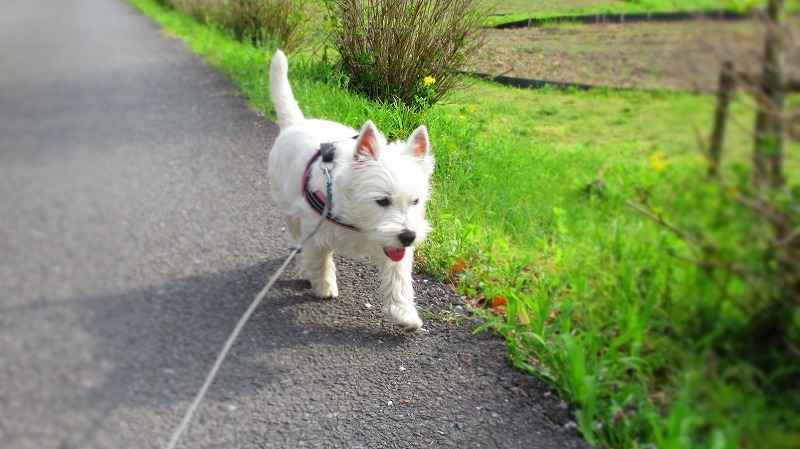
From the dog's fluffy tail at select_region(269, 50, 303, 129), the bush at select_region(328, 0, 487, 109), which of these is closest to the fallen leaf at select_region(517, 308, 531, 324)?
the dog's fluffy tail at select_region(269, 50, 303, 129)

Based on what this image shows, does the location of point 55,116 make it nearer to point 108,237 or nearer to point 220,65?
point 108,237

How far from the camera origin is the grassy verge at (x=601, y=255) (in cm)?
184

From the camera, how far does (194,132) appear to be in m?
6.84

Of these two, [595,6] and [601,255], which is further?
[595,6]

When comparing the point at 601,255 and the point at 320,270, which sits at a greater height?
the point at 601,255

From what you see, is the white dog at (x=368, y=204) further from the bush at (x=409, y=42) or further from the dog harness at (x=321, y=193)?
the bush at (x=409, y=42)

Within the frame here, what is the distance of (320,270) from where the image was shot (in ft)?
12.9

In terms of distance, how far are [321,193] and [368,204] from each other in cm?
43

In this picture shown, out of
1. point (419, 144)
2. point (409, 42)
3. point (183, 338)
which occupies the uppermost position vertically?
point (409, 42)

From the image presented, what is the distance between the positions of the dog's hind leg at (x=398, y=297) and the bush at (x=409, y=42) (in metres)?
2.42

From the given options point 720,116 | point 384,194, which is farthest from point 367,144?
point 720,116

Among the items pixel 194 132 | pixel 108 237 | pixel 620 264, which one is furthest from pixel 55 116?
pixel 194 132

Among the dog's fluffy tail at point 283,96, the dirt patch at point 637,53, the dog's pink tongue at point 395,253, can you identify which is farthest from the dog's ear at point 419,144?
the dog's fluffy tail at point 283,96

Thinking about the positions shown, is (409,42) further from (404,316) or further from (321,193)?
(404,316)
